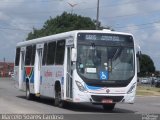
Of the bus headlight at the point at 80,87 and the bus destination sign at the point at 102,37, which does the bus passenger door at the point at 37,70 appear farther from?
the bus headlight at the point at 80,87

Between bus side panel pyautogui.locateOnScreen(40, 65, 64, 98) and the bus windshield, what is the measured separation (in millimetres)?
1725

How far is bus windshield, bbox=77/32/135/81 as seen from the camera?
20847mm

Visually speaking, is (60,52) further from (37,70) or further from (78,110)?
(37,70)

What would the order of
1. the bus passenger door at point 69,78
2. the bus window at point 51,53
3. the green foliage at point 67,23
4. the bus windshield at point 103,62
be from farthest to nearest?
the green foliage at point 67,23, the bus window at point 51,53, the bus passenger door at point 69,78, the bus windshield at point 103,62

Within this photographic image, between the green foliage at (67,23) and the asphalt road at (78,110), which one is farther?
the green foliage at (67,23)

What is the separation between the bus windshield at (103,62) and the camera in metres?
20.8

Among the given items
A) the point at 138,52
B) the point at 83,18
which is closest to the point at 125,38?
the point at 138,52

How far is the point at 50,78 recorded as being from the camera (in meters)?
24.4

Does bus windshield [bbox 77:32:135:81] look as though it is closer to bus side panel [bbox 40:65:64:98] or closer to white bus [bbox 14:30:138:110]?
white bus [bbox 14:30:138:110]

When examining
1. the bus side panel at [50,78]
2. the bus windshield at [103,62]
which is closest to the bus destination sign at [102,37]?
the bus windshield at [103,62]

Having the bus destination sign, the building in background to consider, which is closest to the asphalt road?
the bus destination sign

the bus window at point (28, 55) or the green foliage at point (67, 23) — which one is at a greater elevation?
the green foliage at point (67, 23)

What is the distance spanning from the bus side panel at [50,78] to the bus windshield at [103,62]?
1725 mm

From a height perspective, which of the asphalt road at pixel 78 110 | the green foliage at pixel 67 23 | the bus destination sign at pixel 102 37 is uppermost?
the green foliage at pixel 67 23
